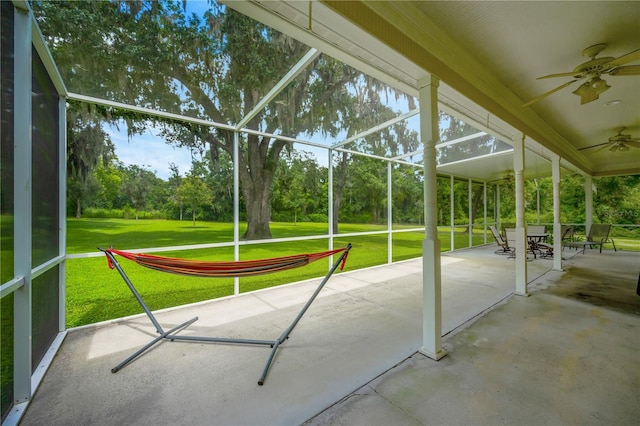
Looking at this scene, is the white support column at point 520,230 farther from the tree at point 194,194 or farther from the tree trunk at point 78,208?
the tree trunk at point 78,208

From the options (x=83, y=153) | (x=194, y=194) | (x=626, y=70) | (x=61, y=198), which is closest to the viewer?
(x=626, y=70)

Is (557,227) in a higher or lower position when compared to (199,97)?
lower

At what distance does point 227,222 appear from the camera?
7824 millimetres

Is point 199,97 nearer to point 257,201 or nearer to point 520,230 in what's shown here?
point 257,201

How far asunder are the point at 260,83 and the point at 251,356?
2736 millimetres

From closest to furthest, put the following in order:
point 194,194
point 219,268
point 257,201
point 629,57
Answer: point 629,57 → point 219,268 → point 257,201 → point 194,194

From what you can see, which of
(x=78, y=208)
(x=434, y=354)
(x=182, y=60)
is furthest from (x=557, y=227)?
(x=78, y=208)

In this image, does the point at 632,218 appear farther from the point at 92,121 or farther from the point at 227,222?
the point at 92,121

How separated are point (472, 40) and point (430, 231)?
6.05ft

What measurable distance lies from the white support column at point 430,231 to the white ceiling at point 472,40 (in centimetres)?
21

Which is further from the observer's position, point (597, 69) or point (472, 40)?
point (597, 69)

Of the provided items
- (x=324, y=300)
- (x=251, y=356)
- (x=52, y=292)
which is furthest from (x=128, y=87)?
(x=324, y=300)

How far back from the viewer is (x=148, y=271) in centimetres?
650

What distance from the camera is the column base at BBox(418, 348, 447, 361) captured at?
211cm
